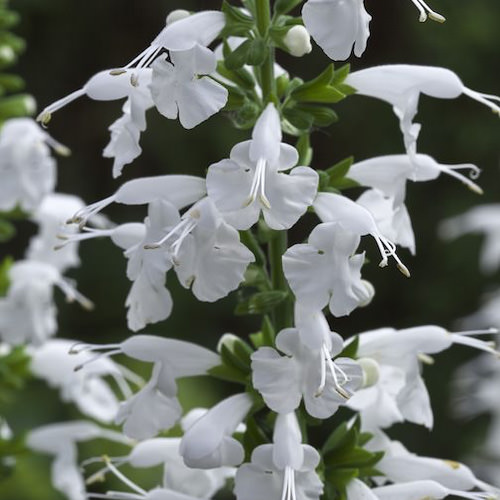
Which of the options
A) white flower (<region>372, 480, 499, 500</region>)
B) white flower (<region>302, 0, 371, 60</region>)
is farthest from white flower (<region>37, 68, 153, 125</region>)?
white flower (<region>372, 480, 499, 500</region>)

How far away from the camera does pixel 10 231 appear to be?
2531mm

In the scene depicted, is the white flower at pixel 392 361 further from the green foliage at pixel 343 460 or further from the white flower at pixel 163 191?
the white flower at pixel 163 191

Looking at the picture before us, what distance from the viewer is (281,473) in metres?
1.59

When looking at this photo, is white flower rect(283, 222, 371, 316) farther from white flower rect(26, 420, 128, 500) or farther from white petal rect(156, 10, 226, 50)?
white flower rect(26, 420, 128, 500)

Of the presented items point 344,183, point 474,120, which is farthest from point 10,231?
point 474,120

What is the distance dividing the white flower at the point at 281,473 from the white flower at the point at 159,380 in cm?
18

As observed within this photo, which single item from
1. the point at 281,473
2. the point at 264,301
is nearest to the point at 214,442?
the point at 281,473

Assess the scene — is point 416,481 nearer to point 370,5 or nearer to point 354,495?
point 354,495

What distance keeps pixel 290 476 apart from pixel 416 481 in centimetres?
29

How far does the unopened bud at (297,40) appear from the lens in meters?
1.64

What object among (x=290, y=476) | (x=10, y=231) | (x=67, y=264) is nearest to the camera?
(x=290, y=476)

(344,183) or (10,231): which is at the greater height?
(344,183)

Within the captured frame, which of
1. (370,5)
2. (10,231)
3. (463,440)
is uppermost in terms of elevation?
(10,231)

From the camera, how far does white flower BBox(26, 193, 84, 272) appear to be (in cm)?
271
